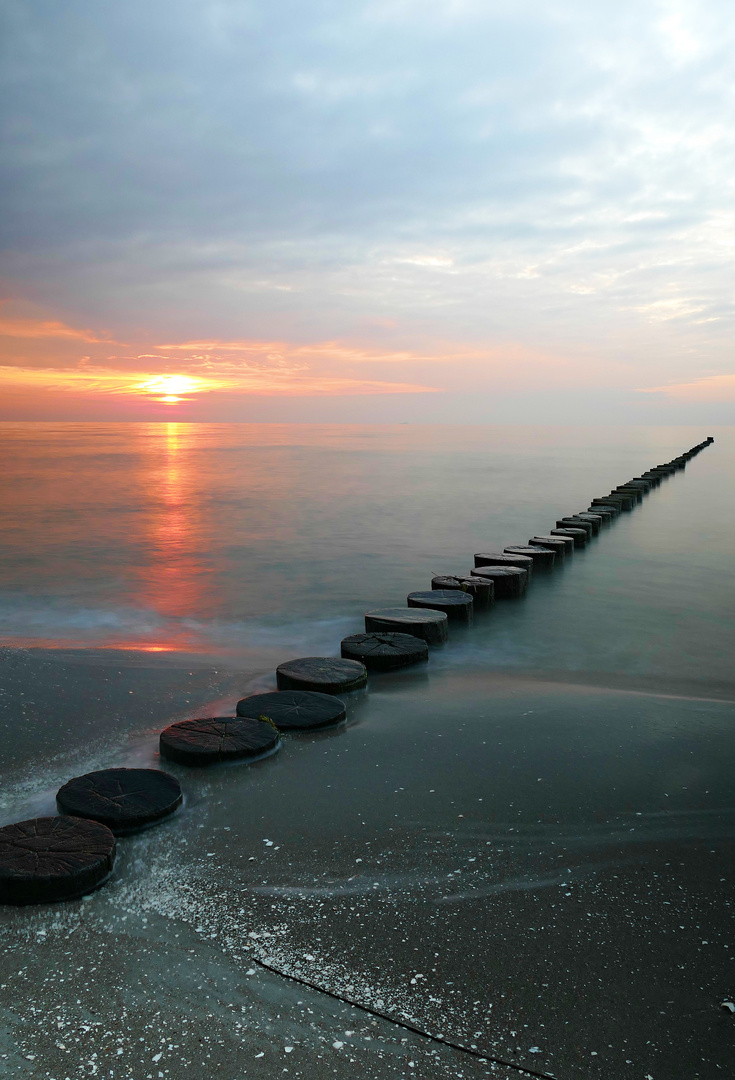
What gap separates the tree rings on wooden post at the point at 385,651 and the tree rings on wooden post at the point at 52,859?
119 inches

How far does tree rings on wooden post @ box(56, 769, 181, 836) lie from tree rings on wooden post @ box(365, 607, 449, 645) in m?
3.28

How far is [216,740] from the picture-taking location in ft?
13.8

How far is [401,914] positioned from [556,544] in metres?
9.36

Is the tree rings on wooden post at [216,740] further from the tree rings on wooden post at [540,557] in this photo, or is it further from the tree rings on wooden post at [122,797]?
the tree rings on wooden post at [540,557]

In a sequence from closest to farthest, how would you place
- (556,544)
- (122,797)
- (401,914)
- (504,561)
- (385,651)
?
(401,914) < (122,797) < (385,651) < (504,561) < (556,544)

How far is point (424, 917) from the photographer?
2775mm

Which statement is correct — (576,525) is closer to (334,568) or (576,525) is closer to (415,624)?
(334,568)

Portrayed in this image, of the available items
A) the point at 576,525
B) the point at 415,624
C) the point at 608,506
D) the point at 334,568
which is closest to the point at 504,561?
the point at 334,568

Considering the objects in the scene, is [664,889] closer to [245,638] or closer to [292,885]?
[292,885]

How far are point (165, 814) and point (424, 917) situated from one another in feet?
4.48

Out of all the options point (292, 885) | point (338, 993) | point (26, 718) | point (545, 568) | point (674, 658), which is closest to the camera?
point (338, 993)

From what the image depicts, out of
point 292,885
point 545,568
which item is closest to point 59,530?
point 545,568

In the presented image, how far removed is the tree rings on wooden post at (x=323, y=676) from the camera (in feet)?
17.3

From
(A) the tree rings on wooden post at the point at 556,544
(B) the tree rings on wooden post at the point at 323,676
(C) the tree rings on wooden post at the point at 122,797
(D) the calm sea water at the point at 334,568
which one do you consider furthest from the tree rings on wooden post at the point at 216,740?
(A) the tree rings on wooden post at the point at 556,544
